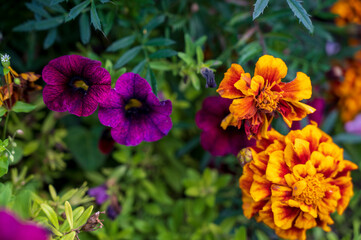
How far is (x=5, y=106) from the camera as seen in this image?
2.94 ft

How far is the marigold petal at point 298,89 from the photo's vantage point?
841mm

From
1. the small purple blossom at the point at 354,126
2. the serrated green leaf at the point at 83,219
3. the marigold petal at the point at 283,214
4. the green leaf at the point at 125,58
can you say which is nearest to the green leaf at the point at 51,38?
the green leaf at the point at 125,58

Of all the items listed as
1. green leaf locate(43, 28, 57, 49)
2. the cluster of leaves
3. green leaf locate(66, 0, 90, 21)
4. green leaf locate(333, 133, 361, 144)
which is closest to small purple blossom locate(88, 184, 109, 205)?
the cluster of leaves

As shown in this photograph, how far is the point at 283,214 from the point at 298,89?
303 millimetres

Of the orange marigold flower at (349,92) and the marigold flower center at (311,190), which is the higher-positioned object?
the marigold flower center at (311,190)

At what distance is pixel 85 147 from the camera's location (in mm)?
1450

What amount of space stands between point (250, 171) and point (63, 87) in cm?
52

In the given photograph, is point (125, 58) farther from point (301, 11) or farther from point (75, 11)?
point (301, 11)

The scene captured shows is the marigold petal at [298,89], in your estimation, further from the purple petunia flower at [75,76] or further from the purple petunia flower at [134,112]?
the purple petunia flower at [75,76]

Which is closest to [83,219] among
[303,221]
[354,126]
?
[303,221]

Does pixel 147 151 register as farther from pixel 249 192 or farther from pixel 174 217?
pixel 249 192

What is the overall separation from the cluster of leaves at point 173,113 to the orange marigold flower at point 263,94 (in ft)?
0.58

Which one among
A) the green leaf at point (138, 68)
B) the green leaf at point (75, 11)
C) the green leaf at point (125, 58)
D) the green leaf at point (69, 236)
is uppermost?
the green leaf at point (75, 11)

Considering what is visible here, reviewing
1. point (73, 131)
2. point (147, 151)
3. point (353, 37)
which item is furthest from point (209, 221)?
point (353, 37)
